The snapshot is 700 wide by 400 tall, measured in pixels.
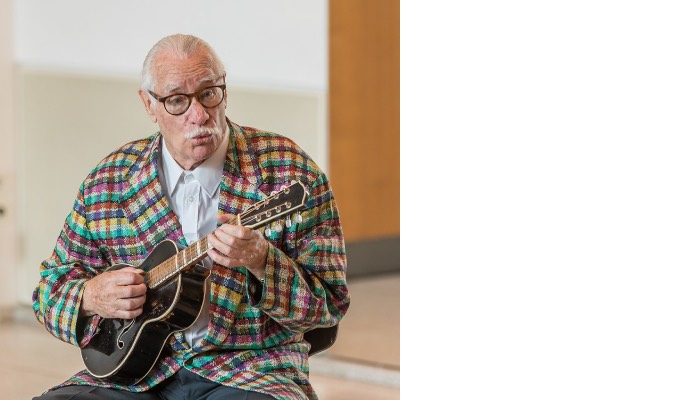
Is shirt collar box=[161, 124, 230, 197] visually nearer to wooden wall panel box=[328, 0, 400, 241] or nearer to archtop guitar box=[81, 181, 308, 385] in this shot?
archtop guitar box=[81, 181, 308, 385]

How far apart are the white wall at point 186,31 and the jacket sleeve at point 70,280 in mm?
2046

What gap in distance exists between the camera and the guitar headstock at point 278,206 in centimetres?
191

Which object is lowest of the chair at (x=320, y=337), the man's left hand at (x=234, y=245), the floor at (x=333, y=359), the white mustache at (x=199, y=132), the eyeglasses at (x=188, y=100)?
the floor at (x=333, y=359)

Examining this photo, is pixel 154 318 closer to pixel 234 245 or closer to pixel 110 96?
pixel 234 245

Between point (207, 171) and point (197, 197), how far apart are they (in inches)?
2.2

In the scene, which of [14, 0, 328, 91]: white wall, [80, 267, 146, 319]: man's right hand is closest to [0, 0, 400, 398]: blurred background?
[14, 0, 328, 91]: white wall

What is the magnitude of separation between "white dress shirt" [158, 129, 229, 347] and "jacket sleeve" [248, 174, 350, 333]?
0.16m

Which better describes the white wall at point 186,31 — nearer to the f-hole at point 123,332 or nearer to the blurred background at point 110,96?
the blurred background at point 110,96

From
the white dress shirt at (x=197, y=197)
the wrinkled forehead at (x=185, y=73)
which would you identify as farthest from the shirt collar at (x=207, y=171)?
the wrinkled forehead at (x=185, y=73)

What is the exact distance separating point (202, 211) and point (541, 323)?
0.90 meters

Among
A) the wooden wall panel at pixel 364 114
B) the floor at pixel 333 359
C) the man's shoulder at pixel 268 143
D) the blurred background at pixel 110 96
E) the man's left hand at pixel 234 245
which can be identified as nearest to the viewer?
the man's left hand at pixel 234 245

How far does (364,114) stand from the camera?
585 cm

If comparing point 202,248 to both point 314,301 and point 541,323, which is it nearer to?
point 314,301

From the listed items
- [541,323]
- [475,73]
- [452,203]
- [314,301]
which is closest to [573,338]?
[541,323]
